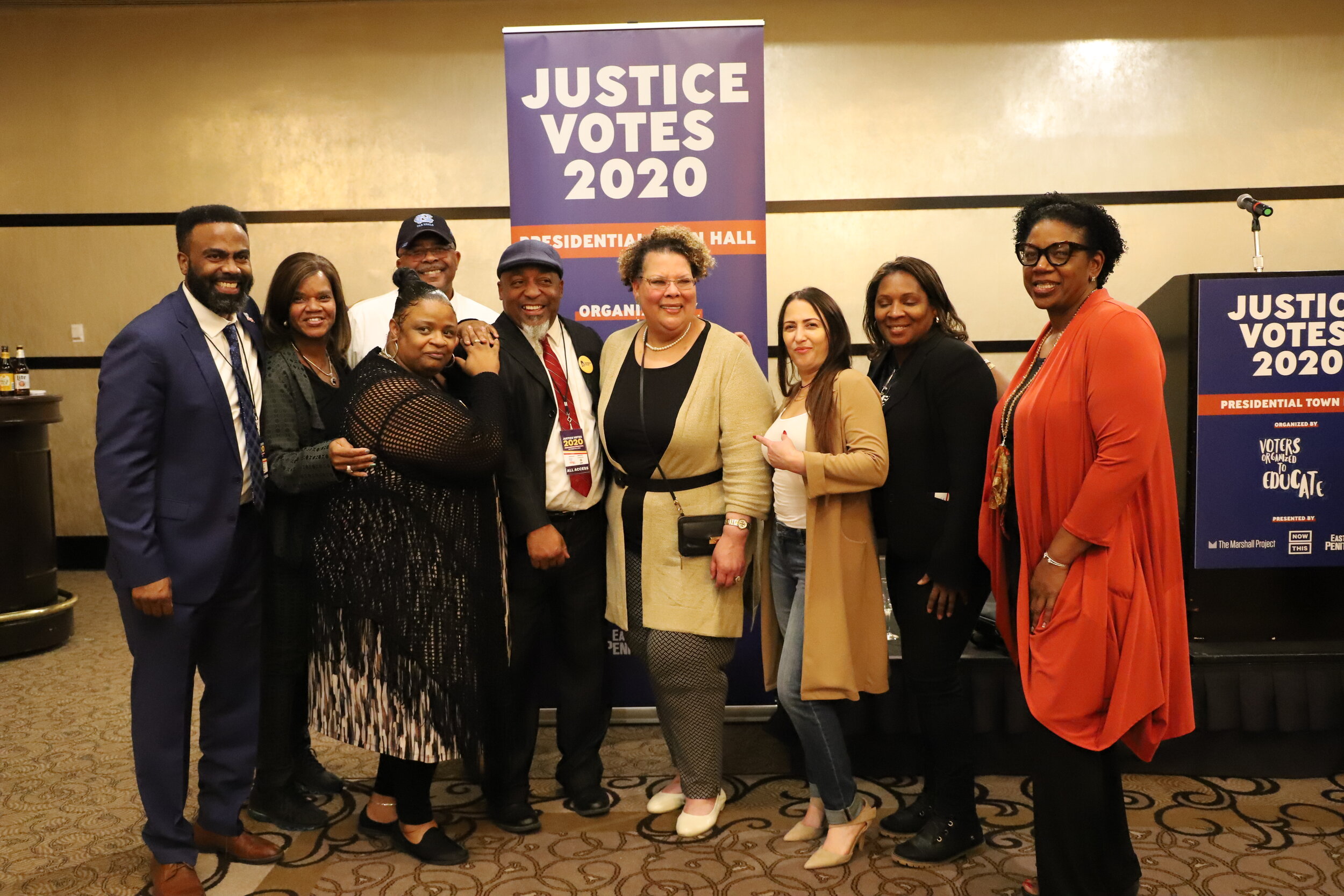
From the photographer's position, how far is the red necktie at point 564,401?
267 centimetres

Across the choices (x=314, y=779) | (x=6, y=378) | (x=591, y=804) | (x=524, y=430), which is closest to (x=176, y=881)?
(x=314, y=779)

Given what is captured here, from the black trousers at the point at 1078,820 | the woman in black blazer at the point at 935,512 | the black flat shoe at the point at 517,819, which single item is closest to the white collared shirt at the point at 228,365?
the black flat shoe at the point at 517,819

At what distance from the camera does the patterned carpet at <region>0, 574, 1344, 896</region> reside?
2.30 m

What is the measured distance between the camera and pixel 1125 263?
5.86 meters

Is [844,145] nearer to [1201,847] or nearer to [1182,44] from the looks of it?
[1182,44]

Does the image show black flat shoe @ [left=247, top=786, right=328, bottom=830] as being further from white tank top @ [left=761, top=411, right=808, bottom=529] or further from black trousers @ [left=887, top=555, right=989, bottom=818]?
black trousers @ [left=887, top=555, right=989, bottom=818]

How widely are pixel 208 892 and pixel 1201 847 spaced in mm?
2650

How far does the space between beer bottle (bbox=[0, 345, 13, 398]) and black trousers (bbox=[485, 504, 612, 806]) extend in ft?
10.9

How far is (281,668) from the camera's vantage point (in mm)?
2705

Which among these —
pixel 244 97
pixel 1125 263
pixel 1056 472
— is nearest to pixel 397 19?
pixel 244 97

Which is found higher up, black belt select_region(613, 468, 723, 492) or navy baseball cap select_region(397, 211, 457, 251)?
navy baseball cap select_region(397, 211, 457, 251)

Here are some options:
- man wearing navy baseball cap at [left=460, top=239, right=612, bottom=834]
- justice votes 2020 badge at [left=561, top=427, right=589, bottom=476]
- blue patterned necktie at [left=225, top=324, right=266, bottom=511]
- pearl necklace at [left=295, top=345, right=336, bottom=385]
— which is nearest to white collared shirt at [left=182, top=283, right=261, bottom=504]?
blue patterned necktie at [left=225, top=324, right=266, bottom=511]

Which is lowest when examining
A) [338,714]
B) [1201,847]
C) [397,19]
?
[1201,847]

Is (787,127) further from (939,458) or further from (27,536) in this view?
(27,536)
